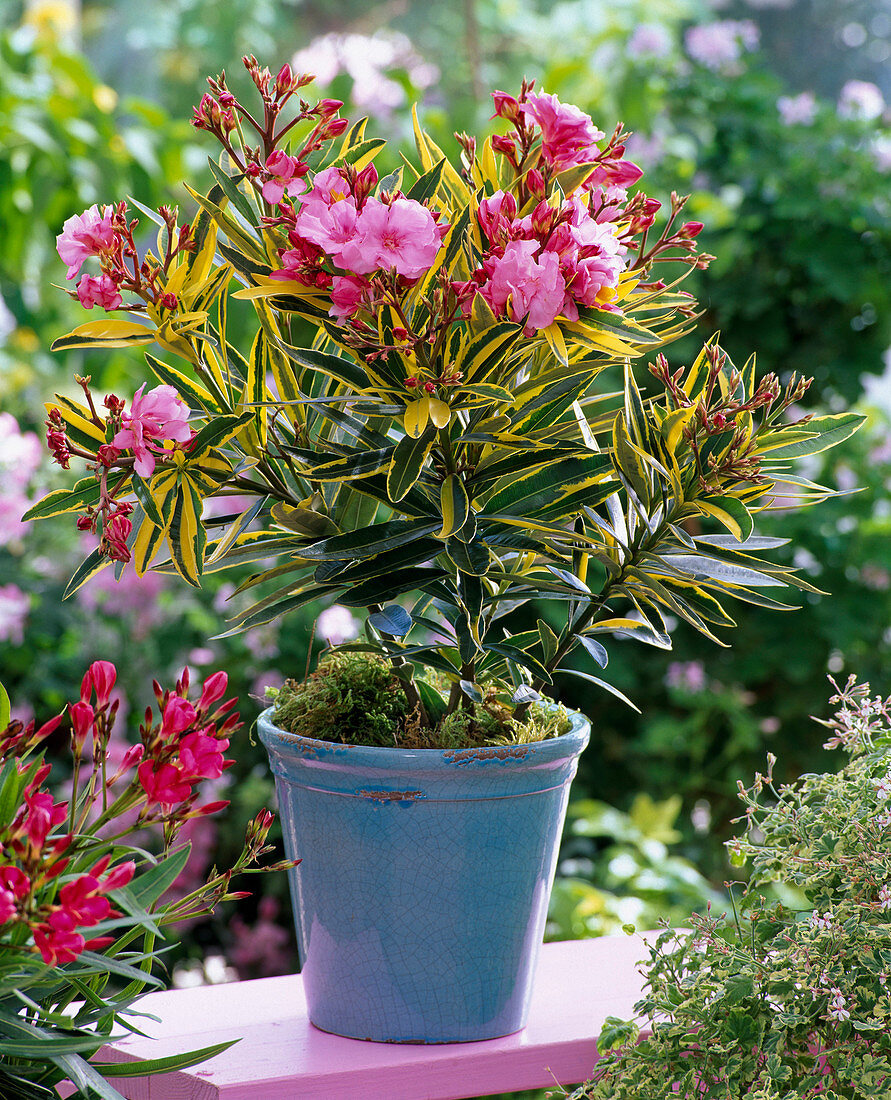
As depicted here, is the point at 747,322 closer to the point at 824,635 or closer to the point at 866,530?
the point at 866,530

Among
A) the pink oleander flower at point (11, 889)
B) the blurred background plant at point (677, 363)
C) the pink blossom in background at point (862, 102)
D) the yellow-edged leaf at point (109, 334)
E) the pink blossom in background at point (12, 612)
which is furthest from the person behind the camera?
the pink blossom in background at point (862, 102)

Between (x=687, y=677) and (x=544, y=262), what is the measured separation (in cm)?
160

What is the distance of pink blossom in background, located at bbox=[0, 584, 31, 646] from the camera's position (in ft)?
6.09

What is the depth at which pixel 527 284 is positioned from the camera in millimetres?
601

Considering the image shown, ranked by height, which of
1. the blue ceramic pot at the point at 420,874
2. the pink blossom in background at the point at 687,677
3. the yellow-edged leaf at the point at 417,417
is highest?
the yellow-edged leaf at the point at 417,417

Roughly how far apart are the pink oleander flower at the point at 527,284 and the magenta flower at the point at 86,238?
8.6 inches

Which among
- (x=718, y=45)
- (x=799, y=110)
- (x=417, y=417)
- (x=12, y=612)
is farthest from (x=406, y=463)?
(x=718, y=45)

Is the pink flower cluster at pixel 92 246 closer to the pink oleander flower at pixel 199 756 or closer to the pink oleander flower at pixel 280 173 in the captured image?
the pink oleander flower at pixel 280 173

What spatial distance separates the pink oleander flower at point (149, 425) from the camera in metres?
0.61

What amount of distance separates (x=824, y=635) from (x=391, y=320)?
1.61m

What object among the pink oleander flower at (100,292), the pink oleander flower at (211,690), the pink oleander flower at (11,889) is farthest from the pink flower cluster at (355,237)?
the pink oleander flower at (11,889)

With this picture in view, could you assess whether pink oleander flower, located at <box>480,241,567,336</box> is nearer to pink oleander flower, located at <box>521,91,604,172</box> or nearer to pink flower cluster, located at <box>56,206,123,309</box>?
pink oleander flower, located at <box>521,91,604,172</box>

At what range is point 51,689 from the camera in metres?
2.00

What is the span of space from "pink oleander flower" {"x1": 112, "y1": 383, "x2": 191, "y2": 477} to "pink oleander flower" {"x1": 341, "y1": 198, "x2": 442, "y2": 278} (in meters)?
0.13
